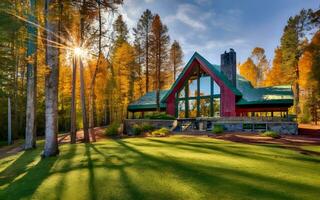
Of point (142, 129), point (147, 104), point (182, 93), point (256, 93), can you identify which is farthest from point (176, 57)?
point (142, 129)

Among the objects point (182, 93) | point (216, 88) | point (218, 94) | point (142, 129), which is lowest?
point (142, 129)

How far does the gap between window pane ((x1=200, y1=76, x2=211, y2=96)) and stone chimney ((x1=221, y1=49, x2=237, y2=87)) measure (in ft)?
5.95

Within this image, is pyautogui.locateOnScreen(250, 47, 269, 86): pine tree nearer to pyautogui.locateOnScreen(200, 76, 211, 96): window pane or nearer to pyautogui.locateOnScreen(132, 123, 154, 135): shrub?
pyautogui.locateOnScreen(200, 76, 211, 96): window pane

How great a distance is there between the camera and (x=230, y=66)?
71.4 feet

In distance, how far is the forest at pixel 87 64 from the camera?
8.67m

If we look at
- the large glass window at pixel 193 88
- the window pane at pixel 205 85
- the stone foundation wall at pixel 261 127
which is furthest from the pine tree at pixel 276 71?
the stone foundation wall at pixel 261 127

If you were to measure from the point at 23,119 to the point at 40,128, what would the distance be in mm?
2247

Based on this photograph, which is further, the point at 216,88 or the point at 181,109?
the point at 181,109

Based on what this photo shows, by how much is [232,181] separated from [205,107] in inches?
710

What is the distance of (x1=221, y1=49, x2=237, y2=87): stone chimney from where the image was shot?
21.7 meters

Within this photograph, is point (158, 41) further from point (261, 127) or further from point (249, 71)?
point (249, 71)

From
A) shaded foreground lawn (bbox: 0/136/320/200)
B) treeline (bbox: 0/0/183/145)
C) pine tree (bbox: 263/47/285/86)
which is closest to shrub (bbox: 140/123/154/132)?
treeline (bbox: 0/0/183/145)

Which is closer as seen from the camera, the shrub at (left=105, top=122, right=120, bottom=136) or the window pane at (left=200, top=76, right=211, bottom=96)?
the shrub at (left=105, top=122, right=120, bottom=136)

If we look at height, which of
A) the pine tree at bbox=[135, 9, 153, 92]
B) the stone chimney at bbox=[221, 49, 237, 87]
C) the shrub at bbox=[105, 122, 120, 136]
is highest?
the pine tree at bbox=[135, 9, 153, 92]
